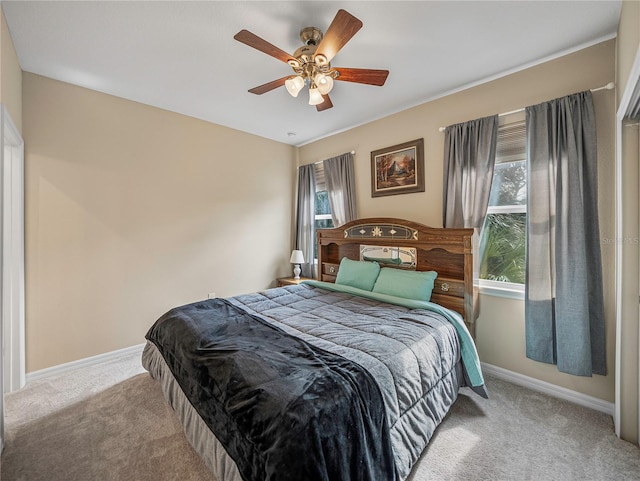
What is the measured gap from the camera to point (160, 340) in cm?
211

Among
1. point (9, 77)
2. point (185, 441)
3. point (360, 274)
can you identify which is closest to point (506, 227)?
point (360, 274)

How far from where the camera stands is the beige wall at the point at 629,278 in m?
1.77

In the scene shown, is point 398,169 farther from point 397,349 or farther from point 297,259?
point 397,349

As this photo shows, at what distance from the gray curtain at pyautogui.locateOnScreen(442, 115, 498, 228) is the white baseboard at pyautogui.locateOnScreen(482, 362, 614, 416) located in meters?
1.36

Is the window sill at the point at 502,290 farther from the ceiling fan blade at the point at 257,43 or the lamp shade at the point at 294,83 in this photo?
the ceiling fan blade at the point at 257,43

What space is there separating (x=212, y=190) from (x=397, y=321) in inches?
113

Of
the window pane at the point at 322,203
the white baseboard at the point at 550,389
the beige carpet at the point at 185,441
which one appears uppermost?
the window pane at the point at 322,203

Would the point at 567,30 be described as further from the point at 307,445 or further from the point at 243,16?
the point at 307,445

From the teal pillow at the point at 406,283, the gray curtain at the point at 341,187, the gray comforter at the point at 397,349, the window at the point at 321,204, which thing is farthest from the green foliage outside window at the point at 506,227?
the window at the point at 321,204

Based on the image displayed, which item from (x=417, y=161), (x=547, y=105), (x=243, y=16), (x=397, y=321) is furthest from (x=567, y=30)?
(x=397, y=321)

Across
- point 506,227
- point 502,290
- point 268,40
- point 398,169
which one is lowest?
point 502,290

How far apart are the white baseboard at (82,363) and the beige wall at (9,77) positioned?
218 cm

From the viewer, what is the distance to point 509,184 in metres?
2.57

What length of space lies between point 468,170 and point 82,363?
4.24 metres
